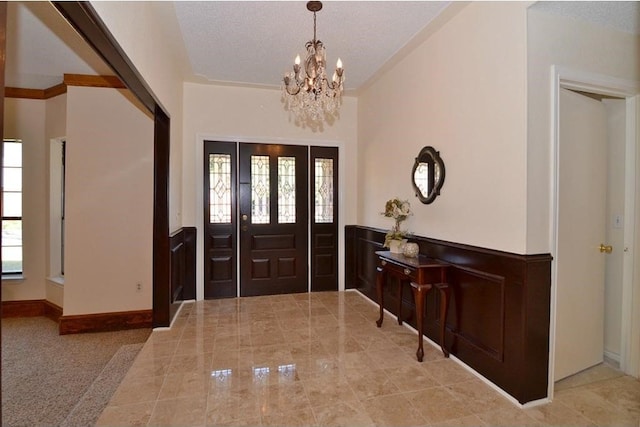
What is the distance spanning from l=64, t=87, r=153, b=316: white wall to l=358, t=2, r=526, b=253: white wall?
118 inches

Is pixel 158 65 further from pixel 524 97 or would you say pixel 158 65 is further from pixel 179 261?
pixel 524 97

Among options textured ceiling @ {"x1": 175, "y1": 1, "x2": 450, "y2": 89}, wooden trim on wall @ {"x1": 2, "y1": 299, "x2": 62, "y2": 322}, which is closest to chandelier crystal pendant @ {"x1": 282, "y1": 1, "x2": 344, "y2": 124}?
textured ceiling @ {"x1": 175, "y1": 1, "x2": 450, "y2": 89}

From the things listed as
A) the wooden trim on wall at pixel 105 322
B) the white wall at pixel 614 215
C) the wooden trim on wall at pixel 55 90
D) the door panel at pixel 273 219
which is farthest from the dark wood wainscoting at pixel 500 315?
the wooden trim on wall at pixel 55 90

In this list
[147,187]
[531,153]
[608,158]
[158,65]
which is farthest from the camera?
[147,187]

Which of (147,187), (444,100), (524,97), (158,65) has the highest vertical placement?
(158,65)

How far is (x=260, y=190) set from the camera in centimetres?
477

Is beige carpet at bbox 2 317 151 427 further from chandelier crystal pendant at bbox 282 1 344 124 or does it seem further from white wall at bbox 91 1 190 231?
chandelier crystal pendant at bbox 282 1 344 124

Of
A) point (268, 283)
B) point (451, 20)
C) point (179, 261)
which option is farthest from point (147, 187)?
point (451, 20)

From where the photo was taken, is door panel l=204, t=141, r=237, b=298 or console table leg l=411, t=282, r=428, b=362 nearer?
console table leg l=411, t=282, r=428, b=362

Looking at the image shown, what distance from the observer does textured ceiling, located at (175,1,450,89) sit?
2818 mm

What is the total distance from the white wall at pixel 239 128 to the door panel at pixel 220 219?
0.31 ft

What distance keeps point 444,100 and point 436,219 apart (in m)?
1.10

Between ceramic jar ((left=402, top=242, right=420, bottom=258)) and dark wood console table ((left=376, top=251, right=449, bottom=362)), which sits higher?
ceramic jar ((left=402, top=242, right=420, bottom=258))

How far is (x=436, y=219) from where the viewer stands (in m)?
3.19
